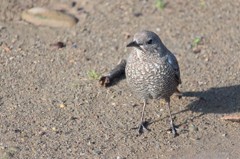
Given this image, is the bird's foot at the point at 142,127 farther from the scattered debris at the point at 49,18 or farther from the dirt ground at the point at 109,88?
the scattered debris at the point at 49,18

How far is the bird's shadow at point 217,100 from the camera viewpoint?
8.73m

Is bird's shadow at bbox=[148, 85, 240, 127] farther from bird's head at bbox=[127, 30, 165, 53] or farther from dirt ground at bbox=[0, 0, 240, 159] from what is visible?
bird's head at bbox=[127, 30, 165, 53]

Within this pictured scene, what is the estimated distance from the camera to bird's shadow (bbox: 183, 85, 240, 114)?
28.6ft

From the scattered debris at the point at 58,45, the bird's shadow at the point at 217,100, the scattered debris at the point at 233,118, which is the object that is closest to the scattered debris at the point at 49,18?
the scattered debris at the point at 58,45

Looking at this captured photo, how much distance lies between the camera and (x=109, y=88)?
359 inches

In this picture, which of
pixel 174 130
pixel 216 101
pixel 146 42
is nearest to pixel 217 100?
pixel 216 101

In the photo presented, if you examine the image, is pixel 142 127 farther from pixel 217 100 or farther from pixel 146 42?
pixel 217 100

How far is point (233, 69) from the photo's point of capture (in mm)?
9547

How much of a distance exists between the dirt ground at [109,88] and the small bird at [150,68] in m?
0.55

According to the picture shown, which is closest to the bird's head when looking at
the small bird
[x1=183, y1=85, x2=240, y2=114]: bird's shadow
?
the small bird

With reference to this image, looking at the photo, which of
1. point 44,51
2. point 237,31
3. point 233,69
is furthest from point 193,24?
point 44,51

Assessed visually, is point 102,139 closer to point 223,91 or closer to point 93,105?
point 93,105

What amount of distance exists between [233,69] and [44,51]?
8.71ft

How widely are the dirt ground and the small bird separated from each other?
0.55m
